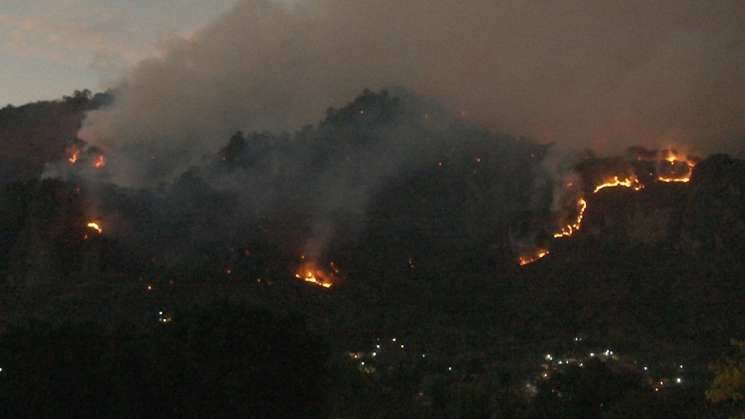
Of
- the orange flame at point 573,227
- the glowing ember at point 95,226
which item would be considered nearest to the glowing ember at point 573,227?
the orange flame at point 573,227

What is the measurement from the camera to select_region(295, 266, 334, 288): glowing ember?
12261 centimetres

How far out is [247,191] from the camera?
142 metres

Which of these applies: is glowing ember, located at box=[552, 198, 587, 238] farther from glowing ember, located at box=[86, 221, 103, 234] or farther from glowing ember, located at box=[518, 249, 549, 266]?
glowing ember, located at box=[86, 221, 103, 234]

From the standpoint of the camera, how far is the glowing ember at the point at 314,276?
402ft

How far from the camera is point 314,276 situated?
124375 mm

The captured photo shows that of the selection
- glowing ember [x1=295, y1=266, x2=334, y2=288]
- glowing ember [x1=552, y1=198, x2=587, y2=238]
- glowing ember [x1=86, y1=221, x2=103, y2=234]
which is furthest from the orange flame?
glowing ember [x1=86, y1=221, x2=103, y2=234]

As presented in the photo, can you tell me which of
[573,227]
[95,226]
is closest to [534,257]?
[573,227]

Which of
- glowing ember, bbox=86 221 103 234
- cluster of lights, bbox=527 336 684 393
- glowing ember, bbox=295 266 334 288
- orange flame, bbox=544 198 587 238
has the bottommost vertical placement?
cluster of lights, bbox=527 336 684 393

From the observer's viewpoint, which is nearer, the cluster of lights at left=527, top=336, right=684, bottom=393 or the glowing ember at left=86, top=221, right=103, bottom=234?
the cluster of lights at left=527, top=336, right=684, bottom=393

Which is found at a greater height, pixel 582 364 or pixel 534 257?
pixel 534 257

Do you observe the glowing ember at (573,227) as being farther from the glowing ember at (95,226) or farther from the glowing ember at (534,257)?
the glowing ember at (95,226)

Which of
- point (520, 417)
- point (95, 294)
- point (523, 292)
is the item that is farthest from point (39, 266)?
point (520, 417)

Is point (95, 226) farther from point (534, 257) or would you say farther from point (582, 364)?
point (582, 364)

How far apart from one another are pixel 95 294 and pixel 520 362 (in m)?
40.4
